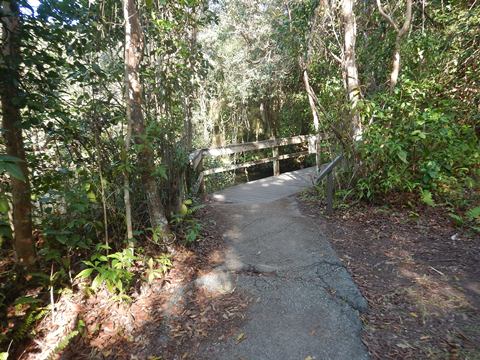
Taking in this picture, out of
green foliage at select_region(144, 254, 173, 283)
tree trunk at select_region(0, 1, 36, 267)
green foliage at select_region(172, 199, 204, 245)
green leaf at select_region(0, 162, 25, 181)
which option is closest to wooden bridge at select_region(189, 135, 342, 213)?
green foliage at select_region(172, 199, 204, 245)

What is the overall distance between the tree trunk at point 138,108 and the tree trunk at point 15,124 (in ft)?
3.24

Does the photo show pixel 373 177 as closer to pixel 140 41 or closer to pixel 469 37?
pixel 469 37

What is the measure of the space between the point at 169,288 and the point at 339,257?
6.95ft

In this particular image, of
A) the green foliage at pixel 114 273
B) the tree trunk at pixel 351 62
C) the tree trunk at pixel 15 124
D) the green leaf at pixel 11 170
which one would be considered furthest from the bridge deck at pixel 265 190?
the green leaf at pixel 11 170

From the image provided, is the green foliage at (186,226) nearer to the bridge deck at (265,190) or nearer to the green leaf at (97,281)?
the green leaf at (97,281)

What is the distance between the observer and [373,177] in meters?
5.04

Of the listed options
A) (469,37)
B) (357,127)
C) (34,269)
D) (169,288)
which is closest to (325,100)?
(357,127)

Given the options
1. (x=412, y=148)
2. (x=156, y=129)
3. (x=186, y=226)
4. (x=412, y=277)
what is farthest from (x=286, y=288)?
(x=412, y=148)

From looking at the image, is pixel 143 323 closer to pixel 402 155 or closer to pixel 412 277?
pixel 412 277

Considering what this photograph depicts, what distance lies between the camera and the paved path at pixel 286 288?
101 inches

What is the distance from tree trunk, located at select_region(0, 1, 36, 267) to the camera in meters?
2.75

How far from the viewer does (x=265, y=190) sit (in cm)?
693

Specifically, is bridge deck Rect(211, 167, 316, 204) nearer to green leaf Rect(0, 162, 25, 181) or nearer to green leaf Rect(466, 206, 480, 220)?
green leaf Rect(466, 206, 480, 220)

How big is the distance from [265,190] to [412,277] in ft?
12.6
